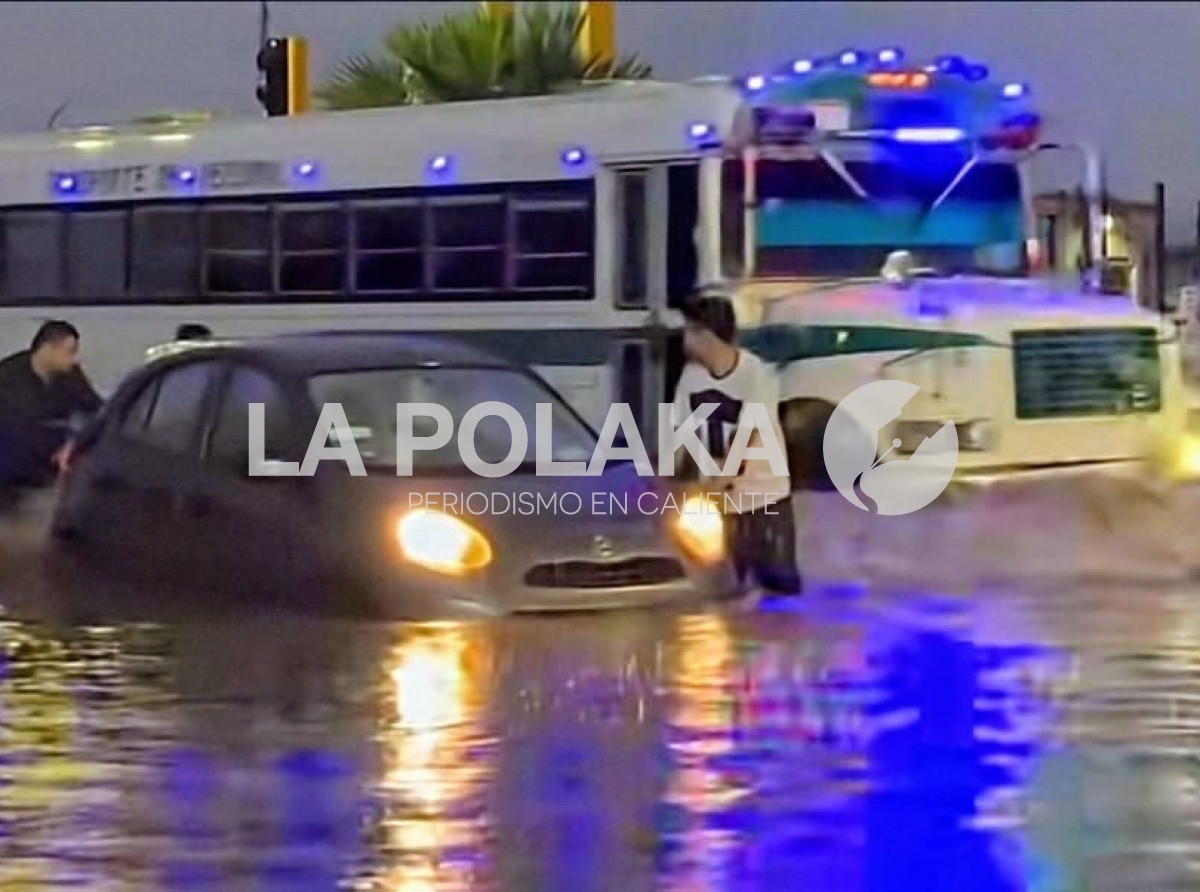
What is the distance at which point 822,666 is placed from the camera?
468 inches

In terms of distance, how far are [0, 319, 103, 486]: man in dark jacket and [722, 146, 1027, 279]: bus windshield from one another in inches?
135

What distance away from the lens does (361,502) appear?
12.8 meters

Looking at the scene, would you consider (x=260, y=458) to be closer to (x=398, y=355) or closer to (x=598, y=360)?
(x=398, y=355)

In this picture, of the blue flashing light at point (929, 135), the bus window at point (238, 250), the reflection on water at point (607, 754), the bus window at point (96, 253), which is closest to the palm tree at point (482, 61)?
the bus window at point (238, 250)

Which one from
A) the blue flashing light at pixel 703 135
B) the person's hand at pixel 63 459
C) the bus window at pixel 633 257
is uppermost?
the blue flashing light at pixel 703 135

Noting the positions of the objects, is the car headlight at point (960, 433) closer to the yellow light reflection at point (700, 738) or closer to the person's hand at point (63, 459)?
the yellow light reflection at point (700, 738)

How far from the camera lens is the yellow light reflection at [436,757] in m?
7.79

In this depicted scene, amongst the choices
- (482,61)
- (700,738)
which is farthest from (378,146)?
(700,738)

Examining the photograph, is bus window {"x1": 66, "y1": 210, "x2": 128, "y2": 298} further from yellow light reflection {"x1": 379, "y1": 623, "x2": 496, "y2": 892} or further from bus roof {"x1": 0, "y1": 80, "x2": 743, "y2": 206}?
yellow light reflection {"x1": 379, "y1": 623, "x2": 496, "y2": 892}

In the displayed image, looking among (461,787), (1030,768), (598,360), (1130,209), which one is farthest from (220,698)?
(1130,209)

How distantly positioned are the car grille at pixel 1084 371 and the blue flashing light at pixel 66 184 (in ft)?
16.8

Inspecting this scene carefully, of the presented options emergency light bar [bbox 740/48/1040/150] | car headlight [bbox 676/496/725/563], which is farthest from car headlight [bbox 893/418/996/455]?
car headlight [bbox 676/496/725/563]

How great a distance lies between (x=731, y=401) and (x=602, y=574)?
8.09 feet

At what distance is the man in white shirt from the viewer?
14.6m
